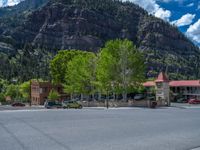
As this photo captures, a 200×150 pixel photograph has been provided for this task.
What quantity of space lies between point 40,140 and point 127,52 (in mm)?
53809

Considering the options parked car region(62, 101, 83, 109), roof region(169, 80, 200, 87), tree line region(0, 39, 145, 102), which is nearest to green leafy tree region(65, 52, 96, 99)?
tree line region(0, 39, 145, 102)

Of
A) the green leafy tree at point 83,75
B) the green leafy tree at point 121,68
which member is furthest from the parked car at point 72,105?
the green leafy tree at point 83,75

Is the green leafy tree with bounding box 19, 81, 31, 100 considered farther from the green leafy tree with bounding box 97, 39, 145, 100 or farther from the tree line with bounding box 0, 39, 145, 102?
the green leafy tree with bounding box 97, 39, 145, 100

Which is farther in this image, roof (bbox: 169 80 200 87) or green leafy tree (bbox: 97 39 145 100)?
roof (bbox: 169 80 200 87)

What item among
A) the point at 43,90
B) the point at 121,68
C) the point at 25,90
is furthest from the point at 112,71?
the point at 25,90

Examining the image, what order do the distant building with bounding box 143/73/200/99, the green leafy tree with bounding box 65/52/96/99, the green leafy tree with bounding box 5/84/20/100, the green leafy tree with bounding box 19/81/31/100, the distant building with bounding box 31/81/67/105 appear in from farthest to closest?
the green leafy tree with bounding box 5/84/20/100, the green leafy tree with bounding box 19/81/31/100, the distant building with bounding box 143/73/200/99, the distant building with bounding box 31/81/67/105, the green leafy tree with bounding box 65/52/96/99

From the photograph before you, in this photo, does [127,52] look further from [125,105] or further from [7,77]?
[7,77]

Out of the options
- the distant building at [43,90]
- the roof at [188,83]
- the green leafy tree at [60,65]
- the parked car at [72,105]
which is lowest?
Answer: the parked car at [72,105]

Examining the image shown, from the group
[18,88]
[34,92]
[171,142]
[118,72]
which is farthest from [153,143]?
[18,88]

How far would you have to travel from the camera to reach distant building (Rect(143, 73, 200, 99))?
360 ft

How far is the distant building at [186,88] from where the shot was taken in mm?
109875

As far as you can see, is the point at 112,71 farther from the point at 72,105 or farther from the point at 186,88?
the point at 186,88

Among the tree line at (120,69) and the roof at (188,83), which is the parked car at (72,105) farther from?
the roof at (188,83)

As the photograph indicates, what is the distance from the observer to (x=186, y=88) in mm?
113125
